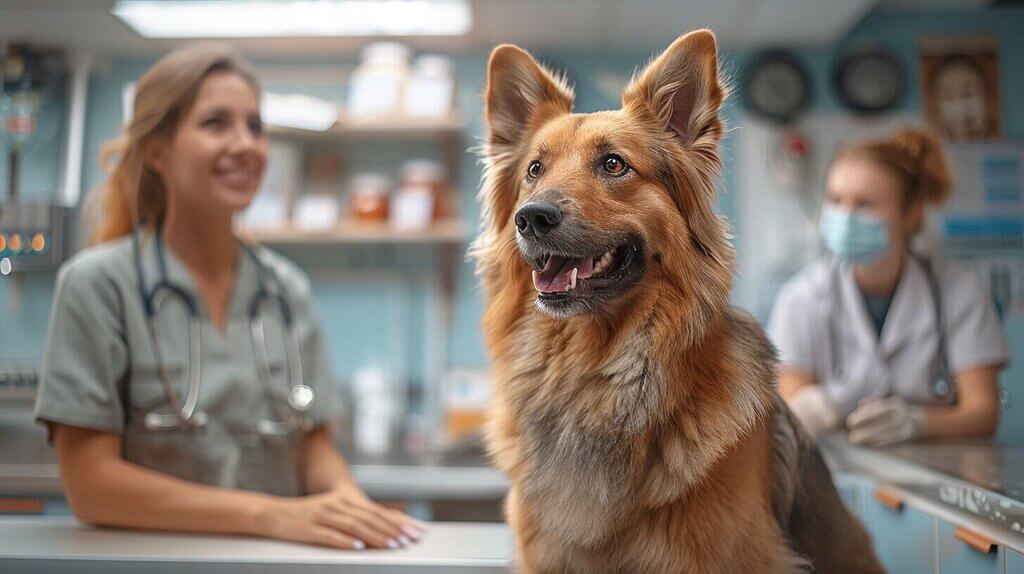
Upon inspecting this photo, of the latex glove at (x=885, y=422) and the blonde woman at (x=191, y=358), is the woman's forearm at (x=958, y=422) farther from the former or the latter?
the blonde woman at (x=191, y=358)

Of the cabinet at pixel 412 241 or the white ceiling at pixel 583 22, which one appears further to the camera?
the cabinet at pixel 412 241

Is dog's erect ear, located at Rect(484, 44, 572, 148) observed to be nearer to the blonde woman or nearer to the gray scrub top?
the blonde woman

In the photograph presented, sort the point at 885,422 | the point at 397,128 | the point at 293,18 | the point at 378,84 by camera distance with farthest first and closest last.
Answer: the point at 397,128
the point at 378,84
the point at 293,18
the point at 885,422

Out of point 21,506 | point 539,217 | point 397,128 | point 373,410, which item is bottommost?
point 373,410

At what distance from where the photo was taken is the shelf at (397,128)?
2381mm

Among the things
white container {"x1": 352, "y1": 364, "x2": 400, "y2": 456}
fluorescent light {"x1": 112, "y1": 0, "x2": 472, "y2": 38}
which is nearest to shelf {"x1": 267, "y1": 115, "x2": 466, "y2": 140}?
fluorescent light {"x1": 112, "y1": 0, "x2": 472, "y2": 38}

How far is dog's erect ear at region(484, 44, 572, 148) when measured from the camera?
2.62 feet

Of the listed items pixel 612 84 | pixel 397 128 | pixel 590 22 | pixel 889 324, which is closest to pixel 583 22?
pixel 590 22

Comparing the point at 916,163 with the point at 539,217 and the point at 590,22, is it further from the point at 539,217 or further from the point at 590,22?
the point at 539,217

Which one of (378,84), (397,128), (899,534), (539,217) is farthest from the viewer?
(397,128)

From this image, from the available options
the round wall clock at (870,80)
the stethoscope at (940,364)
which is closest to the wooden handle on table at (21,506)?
the stethoscope at (940,364)

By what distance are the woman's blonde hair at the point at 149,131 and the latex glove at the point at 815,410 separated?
0.92 m

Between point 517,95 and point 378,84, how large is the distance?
1617 millimetres

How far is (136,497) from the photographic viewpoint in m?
1.06
